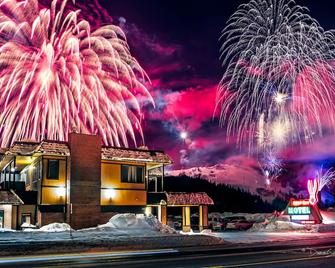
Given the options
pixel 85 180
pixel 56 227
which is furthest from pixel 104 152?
pixel 56 227

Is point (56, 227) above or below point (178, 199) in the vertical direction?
below

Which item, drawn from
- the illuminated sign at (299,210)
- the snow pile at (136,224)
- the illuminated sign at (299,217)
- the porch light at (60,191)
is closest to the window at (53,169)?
the porch light at (60,191)

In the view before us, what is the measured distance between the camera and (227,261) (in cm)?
1895

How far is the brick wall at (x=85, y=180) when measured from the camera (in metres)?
40.2

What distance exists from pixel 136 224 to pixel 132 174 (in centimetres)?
877

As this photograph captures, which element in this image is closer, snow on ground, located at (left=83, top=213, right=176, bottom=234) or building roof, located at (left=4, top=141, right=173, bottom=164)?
snow on ground, located at (left=83, top=213, right=176, bottom=234)

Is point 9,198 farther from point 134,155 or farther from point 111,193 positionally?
point 134,155

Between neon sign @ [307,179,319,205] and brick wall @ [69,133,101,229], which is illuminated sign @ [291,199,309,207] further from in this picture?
brick wall @ [69,133,101,229]

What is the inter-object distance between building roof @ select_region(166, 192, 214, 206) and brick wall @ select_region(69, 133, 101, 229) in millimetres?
7809

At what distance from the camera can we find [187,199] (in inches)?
1850

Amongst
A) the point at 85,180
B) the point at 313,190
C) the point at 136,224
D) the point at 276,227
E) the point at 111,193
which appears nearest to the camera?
the point at 136,224

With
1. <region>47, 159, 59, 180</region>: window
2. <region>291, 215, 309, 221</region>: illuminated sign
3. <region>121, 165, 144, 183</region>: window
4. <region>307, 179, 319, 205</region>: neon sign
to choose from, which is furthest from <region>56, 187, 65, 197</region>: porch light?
<region>307, 179, 319, 205</region>: neon sign

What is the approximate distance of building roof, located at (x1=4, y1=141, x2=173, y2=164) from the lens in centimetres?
3962

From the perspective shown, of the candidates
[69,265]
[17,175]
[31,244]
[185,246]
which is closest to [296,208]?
[185,246]
